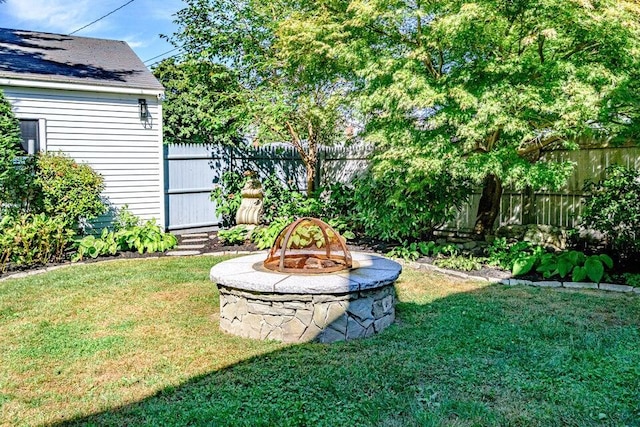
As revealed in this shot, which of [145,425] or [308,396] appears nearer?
[145,425]

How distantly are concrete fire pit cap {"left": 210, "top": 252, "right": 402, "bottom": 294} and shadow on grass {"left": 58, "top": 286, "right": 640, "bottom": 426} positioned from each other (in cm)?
42

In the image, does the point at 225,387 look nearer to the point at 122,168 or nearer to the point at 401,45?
the point at 401,45

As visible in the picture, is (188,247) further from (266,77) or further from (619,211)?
(619,211)

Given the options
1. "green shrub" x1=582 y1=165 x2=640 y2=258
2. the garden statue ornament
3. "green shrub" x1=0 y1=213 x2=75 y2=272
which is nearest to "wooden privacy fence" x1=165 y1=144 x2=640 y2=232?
"green shrub" x1=582 y1=165 x2=640 y2=258

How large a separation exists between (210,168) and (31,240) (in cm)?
396

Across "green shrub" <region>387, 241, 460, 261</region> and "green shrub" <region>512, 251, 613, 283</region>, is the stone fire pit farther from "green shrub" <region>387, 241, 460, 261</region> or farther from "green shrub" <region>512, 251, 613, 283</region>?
"green shrub" <region>387, 241, 460, 261</region>

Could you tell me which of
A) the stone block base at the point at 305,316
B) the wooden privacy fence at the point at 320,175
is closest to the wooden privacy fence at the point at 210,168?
the wooden privacy fence at the point at 320,175

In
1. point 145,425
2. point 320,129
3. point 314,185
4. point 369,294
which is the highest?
point 320,129

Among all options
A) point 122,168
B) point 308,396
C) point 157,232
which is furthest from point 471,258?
point 122,168

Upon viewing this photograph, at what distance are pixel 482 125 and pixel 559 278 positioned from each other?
6.45ft

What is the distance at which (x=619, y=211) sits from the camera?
5.38m

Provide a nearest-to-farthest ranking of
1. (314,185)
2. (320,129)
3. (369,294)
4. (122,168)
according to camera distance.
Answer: (369,294), (122,168), (320,129), (314,185)

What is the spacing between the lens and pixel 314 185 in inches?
419

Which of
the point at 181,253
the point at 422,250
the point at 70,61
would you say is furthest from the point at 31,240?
the point at 422,250
